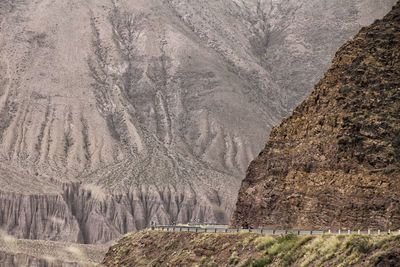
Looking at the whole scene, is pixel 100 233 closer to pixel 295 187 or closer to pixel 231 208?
pixel 231 208

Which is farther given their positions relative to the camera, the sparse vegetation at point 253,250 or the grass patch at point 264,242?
the grass patch at point 264,242

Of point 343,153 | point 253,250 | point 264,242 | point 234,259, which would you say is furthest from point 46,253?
point 264,242

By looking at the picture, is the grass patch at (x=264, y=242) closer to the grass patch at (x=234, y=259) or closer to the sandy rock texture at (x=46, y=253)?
the grass patch at (x=234, y=259)

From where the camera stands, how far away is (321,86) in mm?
54188

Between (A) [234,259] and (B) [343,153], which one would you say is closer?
(B) [343,153]

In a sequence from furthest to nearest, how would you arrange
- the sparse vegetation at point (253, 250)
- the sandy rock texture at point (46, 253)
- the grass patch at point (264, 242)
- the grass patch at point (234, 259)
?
the sandy rock texture at point (46, 253)
the grass patch at point (234, 259)
the grass patch at point (264, 242)
the sparse vegetation at point (253, 250)

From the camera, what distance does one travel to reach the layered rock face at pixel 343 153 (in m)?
45.8

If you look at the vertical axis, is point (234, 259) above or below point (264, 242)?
below

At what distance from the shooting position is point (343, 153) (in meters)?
48.3

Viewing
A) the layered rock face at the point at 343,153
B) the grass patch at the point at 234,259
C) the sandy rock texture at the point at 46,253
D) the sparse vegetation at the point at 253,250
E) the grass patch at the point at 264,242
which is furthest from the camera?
the sandy rock texture at the point at 46,253

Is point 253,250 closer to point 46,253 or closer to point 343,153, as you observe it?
point 343,153

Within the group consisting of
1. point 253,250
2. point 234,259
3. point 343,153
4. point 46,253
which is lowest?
point 46,253

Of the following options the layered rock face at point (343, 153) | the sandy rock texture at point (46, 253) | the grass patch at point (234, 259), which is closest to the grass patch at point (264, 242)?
the grass patch at point (234, 259)

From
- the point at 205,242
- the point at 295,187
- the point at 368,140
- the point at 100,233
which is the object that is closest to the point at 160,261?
the point at 205,242
